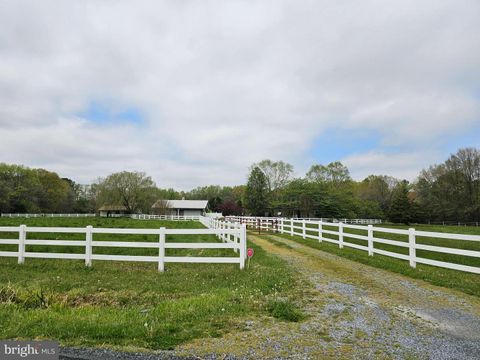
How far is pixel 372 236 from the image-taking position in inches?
481

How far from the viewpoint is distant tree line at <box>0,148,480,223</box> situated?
6253cm

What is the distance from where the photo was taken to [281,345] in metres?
4.12

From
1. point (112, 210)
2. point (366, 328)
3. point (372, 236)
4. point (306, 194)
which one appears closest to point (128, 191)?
Result: point (112, 210)

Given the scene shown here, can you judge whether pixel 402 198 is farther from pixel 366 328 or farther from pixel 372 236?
pixel 366 328

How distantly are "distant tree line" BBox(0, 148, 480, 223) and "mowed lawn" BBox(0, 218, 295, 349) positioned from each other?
55.7 meters

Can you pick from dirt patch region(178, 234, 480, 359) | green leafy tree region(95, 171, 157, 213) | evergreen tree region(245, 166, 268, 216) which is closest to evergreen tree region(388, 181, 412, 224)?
evergreen tree region(245, 166, 268, 216)

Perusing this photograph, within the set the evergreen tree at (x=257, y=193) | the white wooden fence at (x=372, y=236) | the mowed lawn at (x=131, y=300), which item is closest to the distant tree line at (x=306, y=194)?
the evergreen tree at (x=257, y=193)

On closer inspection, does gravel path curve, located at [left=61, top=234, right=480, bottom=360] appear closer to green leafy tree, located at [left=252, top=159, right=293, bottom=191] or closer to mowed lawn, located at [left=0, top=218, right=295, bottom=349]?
mowed lawn, located at [left=0, top=218, right=295, bottom=349]

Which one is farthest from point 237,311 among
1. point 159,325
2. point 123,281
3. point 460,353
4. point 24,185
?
point 24,185

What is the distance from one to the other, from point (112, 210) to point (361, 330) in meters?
75.7

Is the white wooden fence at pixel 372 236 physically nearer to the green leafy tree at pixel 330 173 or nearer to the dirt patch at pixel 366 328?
the dirt patch at pixel 366 328

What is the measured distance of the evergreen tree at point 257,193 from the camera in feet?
243

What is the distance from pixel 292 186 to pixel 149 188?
30.9 meters

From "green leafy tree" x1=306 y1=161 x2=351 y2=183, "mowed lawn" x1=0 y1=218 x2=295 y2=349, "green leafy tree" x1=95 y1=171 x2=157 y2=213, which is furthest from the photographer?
"green leafy tree" x1=306 y1=161 x2=351 y2=183
